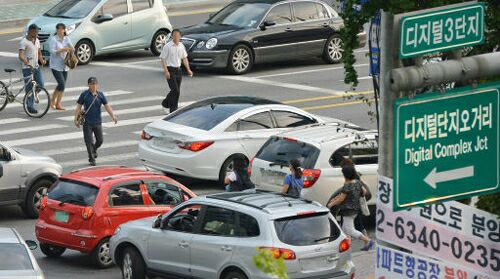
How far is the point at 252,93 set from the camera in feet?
94.5

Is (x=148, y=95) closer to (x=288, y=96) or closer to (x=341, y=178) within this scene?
(x=288, y=96)

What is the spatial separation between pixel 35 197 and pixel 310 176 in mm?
4381

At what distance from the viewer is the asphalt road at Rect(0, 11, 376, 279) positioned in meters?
24.1

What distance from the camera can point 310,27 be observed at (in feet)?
104

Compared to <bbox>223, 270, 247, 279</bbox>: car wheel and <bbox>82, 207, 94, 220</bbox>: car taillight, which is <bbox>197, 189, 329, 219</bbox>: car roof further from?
<bbox>82, 207, 94, 220</bbox>: car taillight

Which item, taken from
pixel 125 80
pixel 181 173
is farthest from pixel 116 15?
pixel 181 173

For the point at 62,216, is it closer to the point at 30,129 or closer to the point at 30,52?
the point at 30,129

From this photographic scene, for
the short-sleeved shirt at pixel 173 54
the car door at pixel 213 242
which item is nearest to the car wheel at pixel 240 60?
the short-sleeved shirt at pixel 173 54

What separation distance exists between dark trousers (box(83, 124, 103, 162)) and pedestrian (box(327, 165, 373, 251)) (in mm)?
6547

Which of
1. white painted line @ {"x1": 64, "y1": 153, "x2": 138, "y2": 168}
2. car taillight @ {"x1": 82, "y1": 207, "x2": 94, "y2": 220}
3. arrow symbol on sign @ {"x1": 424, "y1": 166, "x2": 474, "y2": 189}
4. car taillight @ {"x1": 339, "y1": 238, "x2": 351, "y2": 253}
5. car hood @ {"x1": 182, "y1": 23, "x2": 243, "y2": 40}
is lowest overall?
white painted line @ {"x1": 64, "y1": 153, "x2": 138, "y2": 168}

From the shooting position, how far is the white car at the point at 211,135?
21.6 metres

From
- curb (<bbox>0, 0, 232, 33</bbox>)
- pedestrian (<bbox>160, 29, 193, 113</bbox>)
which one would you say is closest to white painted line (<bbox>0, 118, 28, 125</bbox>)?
pedestrian (<bbox>160, 29, 193, 113</bbox>)

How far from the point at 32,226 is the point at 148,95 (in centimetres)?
922

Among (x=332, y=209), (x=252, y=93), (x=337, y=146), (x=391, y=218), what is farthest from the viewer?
(x=252, y=93)
